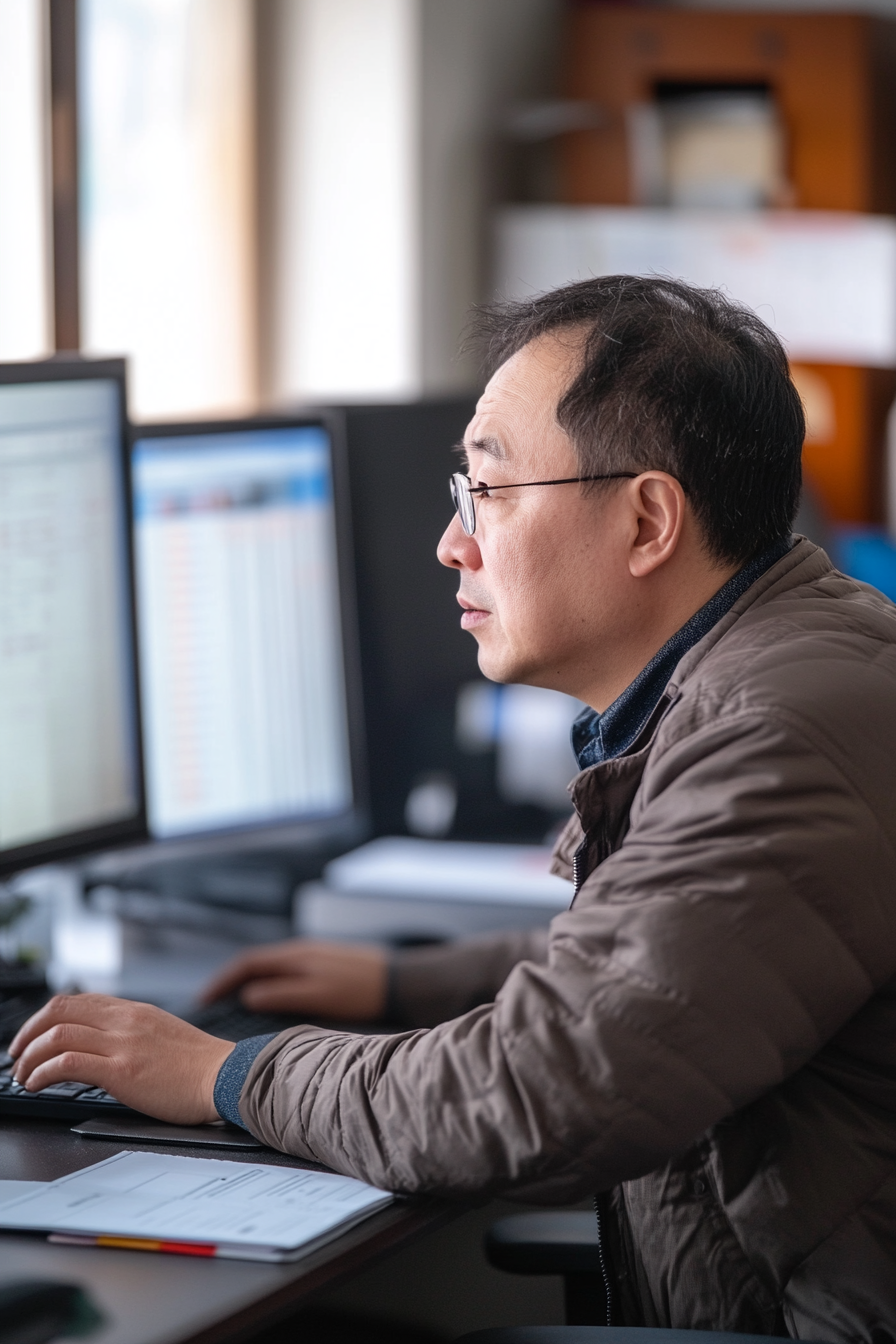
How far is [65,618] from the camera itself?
4.85 ft

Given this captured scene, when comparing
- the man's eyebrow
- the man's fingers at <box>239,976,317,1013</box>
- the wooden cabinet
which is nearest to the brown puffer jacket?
the man's eyebrow

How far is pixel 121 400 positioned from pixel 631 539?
2.01 ft

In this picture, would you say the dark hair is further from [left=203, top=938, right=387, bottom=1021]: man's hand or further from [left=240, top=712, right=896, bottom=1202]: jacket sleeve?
[left=203, top=938, right=387, bottom=1021]: man's hand

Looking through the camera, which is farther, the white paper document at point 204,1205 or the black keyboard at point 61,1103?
the black keyboard at point 61,1103

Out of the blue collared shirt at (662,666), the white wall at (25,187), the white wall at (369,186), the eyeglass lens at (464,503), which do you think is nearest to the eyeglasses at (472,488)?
the eyeglass lens at (464,503)

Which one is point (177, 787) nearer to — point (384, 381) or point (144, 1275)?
point (144, 1275)

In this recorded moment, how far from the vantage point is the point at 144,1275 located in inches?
34.4

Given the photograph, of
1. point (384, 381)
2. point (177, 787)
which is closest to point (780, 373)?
point (177, 787)

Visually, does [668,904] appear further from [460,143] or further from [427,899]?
[460,143]

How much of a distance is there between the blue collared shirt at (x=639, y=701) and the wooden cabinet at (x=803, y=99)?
229 cm

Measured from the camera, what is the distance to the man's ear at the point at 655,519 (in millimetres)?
1103

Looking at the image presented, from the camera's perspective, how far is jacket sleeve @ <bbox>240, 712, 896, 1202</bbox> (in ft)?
2.89

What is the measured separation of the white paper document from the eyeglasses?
18.9 inches

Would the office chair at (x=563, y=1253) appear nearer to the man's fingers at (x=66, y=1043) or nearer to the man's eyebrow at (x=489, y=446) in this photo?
the man's fingers at (x=66, y=1043)
